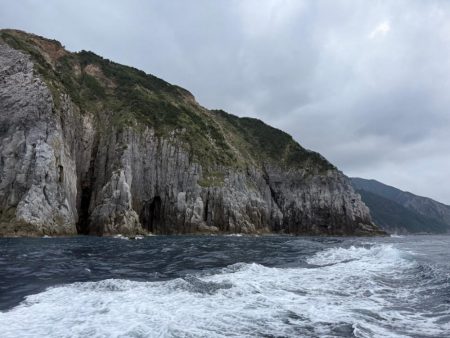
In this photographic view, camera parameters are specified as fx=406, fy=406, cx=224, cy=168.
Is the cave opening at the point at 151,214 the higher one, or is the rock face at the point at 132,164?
the rock face at the point at 132,164

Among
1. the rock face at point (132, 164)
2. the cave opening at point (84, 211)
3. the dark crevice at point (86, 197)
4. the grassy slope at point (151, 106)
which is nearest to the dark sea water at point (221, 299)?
the rock face at point (132, 164)

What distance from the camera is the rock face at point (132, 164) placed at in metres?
52.6

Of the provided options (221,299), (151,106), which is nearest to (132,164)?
(151,106)

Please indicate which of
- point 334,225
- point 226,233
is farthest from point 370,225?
point 226,233

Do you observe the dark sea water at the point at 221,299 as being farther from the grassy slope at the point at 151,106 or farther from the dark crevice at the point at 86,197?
the grassy slope at the point at 151,106

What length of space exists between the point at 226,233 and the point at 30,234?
3395 centimetres

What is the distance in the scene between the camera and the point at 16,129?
54312mm

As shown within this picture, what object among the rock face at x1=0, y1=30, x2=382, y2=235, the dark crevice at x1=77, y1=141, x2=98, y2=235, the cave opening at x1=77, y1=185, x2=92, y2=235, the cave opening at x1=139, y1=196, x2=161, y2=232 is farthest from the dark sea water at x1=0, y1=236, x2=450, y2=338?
the cave opening at x1=139, y1=196, x2=161, y2=232

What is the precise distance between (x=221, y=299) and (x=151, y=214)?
Answer: 59005mm

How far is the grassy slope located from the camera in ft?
243

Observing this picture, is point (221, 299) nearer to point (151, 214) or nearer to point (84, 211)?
point (84, 211)

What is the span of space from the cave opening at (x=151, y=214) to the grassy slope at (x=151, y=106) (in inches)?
467

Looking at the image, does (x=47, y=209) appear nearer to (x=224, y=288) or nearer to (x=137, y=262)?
(x=137, y=262)

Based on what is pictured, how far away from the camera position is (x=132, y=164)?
69.5 m
